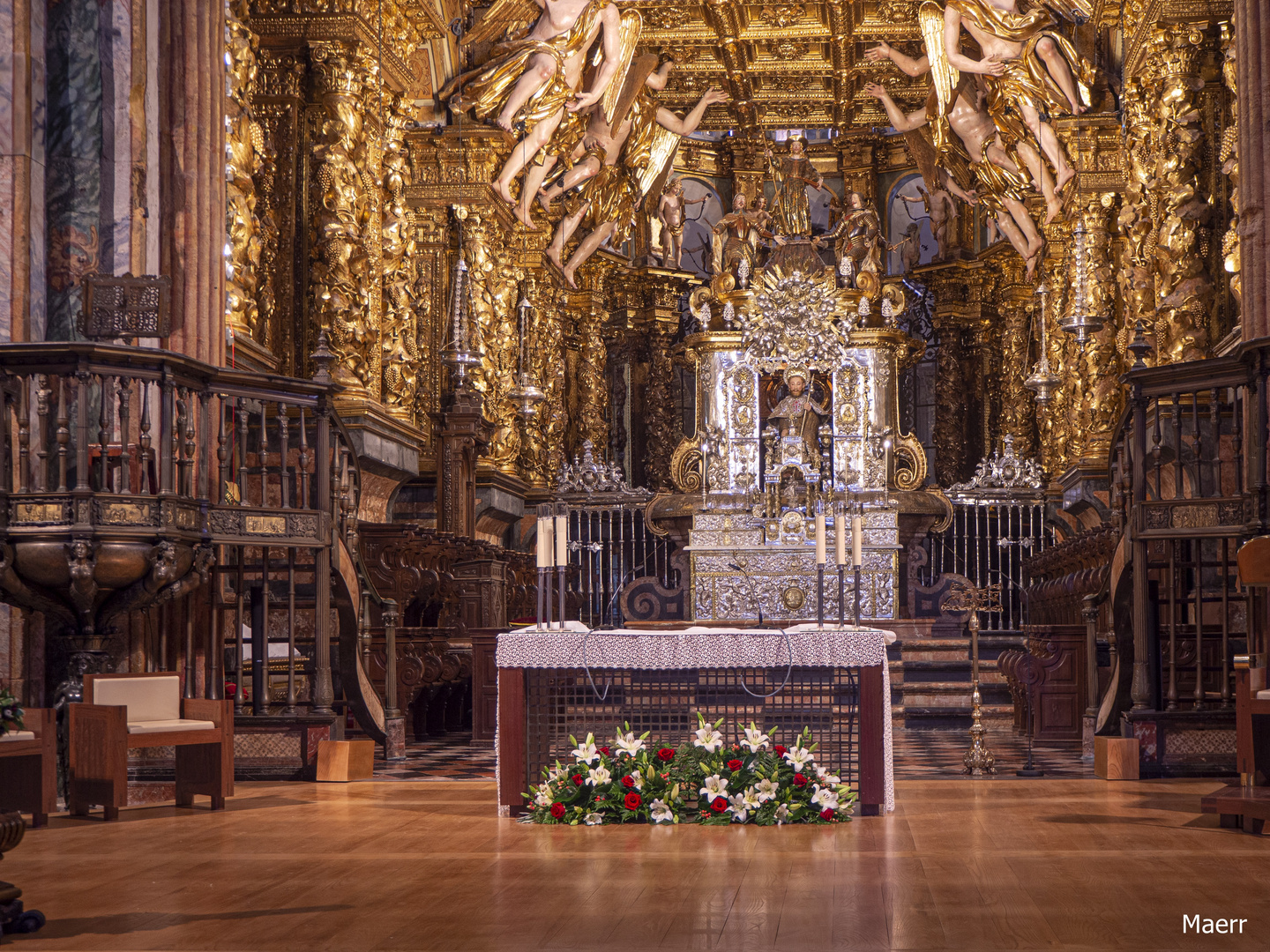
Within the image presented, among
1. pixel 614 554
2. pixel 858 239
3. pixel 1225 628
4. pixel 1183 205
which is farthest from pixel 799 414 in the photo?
pixel 1225 628

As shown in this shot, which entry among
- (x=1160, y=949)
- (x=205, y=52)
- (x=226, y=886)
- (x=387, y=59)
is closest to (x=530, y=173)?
(x=387, y=59)

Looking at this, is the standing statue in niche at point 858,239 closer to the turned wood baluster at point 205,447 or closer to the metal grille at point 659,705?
the turned wood baluster at point 205,447

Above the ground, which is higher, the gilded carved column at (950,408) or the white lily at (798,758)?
the gilded carved column at (950,408)

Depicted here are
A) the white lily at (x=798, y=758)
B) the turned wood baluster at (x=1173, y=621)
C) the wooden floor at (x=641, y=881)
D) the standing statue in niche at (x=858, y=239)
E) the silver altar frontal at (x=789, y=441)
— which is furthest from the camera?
A: the standing statue in niche at (x=858, y=239)

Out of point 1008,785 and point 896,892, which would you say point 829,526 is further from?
point 896,892

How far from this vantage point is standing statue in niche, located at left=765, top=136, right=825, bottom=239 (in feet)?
80.4

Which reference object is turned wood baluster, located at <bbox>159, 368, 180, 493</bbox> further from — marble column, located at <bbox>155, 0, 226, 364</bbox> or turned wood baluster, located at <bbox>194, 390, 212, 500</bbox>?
marble column, located at <bbox>155, 0, 226, 364</bbox>

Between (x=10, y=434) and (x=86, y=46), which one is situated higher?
(x=86, y=46)

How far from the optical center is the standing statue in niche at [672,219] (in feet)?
84.9

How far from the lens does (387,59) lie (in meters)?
16.7

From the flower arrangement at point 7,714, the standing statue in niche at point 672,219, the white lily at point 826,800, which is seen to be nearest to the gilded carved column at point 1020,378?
the standing statue in niche at point 672,219

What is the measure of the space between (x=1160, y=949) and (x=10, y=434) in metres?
6.42

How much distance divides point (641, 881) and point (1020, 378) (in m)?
18.7

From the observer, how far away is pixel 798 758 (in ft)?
24.7
